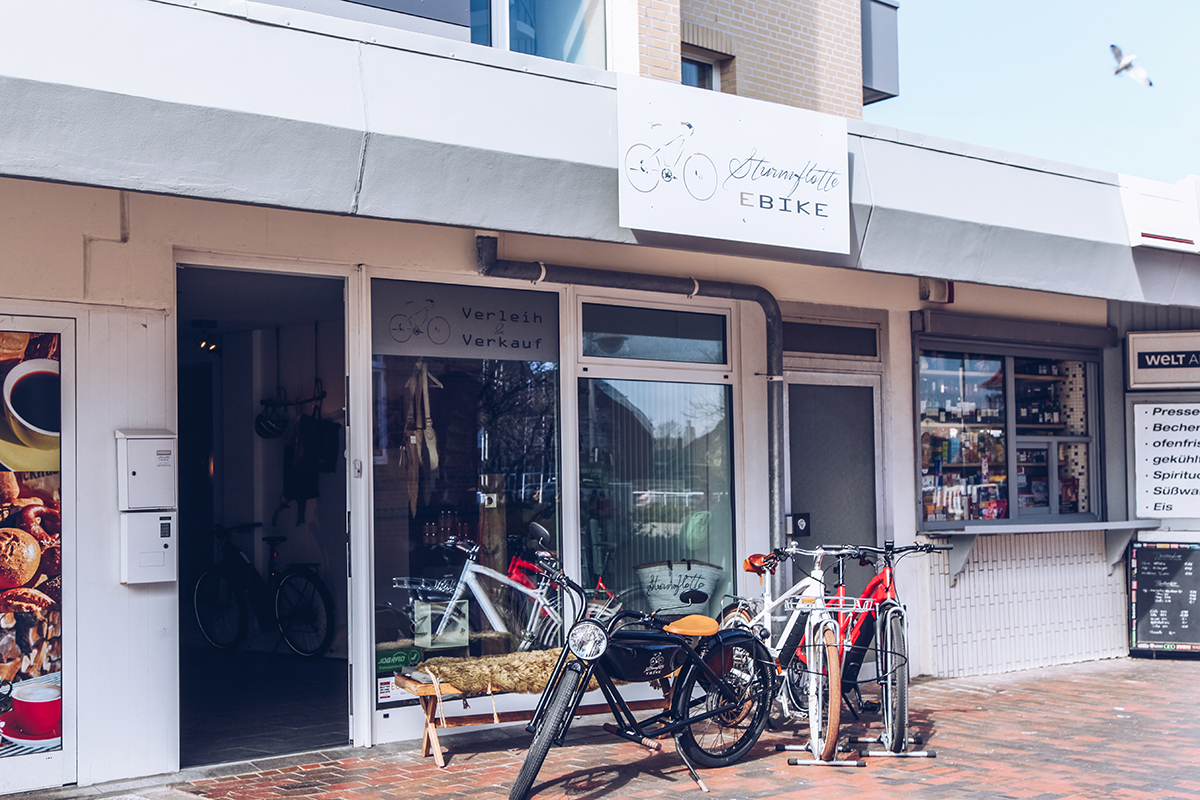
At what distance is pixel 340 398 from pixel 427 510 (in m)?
3.27

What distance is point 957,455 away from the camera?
31.6ft

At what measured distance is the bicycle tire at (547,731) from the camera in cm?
533

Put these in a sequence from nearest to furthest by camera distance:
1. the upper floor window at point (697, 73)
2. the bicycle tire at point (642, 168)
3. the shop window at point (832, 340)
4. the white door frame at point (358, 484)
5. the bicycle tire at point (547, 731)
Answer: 1. the bicycle tire at point (547, 731)
2. the bicycle tire at point (642, 168)
3. the white door frame at point (358, 484)
4. the shop window at point (832, 340)
5. the upper floor window at point (697, 73)

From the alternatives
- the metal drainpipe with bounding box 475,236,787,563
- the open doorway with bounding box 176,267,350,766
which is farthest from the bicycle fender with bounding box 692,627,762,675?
the open doorway with bounding box 176,267,350,766

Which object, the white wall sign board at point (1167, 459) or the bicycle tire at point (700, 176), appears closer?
the bicycle tire at point (700, 176)

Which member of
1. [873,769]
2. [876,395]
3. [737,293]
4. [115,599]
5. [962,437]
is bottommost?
[873,769]

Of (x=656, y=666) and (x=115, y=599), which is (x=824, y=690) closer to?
(x=656, y=666)

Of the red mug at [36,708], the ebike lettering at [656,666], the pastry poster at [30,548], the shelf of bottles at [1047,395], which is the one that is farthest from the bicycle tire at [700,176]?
the shelf of bottles at [1047,395]

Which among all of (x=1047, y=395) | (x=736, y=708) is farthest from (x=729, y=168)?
(x=1047, y=395)

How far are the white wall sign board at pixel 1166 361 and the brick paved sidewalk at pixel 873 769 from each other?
3380mm

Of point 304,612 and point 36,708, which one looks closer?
point 36,708

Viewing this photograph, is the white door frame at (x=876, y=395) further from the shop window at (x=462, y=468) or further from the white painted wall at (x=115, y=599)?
the white painted wall at (x=115, y=599)

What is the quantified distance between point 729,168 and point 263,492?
5.97 meters

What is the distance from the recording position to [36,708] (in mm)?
5586
